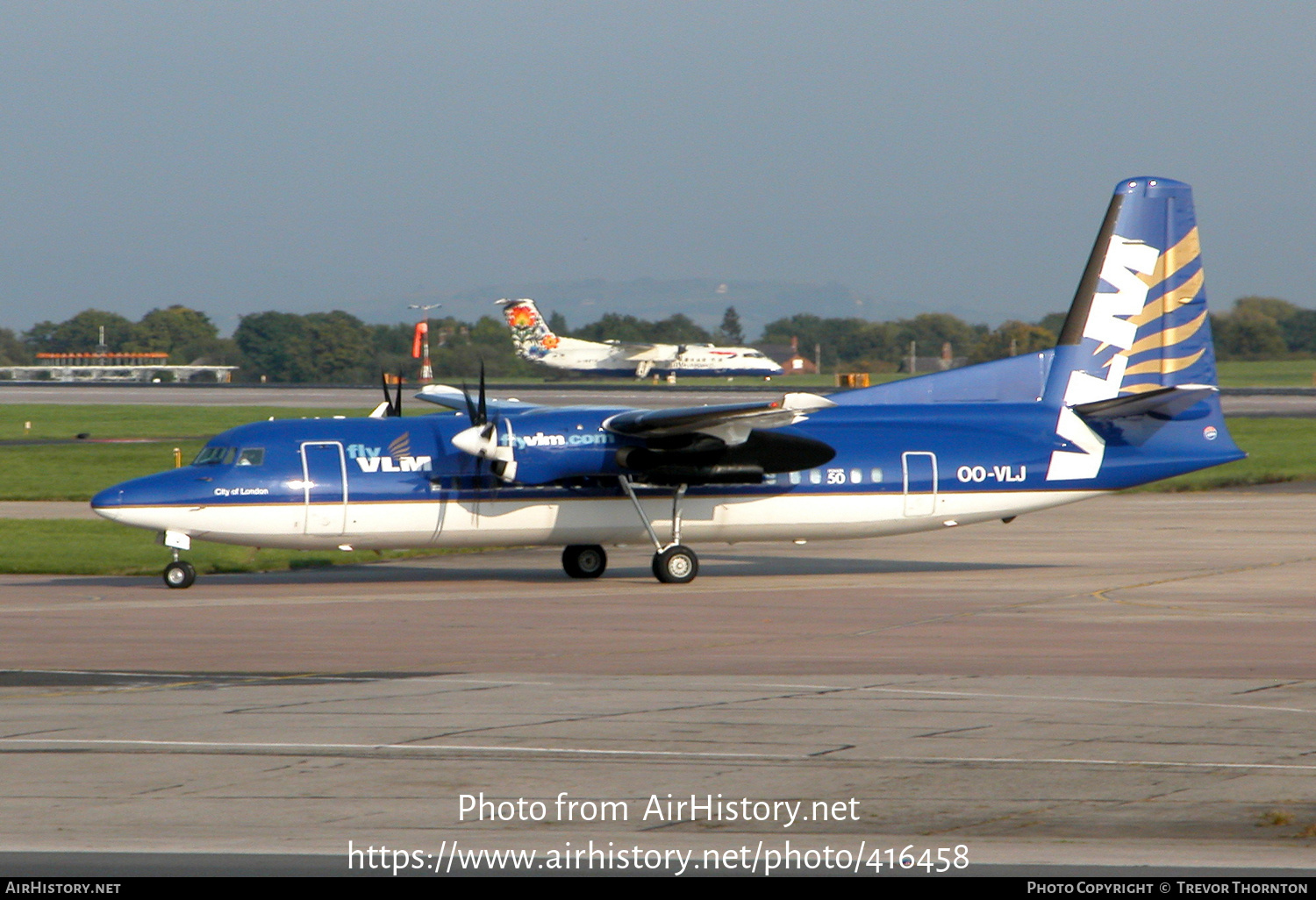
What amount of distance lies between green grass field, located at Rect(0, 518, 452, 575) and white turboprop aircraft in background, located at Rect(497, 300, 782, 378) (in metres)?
87.1

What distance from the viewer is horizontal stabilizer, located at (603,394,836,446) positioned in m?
23.9

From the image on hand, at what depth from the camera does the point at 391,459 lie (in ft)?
82.9

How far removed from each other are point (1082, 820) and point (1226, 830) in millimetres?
869

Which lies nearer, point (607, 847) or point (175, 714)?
point (607, 847)

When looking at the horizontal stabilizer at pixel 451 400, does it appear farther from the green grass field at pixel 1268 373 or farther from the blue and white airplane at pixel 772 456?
the green grass field at pixel 1268 373

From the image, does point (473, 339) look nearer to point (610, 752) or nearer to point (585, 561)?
point (585, 561)

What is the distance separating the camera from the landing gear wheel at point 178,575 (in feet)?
81.4

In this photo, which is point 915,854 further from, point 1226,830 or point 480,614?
point 480,614

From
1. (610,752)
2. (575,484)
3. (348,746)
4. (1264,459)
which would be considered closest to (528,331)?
(1264,459)

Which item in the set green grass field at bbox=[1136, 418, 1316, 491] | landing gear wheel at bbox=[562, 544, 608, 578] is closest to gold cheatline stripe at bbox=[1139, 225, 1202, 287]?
green grass field at bbox=[1136, 418, 1316, 491]

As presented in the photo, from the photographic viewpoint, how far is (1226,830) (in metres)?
9.12

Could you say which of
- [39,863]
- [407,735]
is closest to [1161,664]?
[407,735]

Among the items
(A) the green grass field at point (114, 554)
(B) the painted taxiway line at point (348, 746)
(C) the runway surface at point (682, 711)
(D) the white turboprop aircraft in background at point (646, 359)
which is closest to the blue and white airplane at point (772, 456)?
(C) the runway surface at point (682, 711)

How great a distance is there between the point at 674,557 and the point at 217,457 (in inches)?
317
